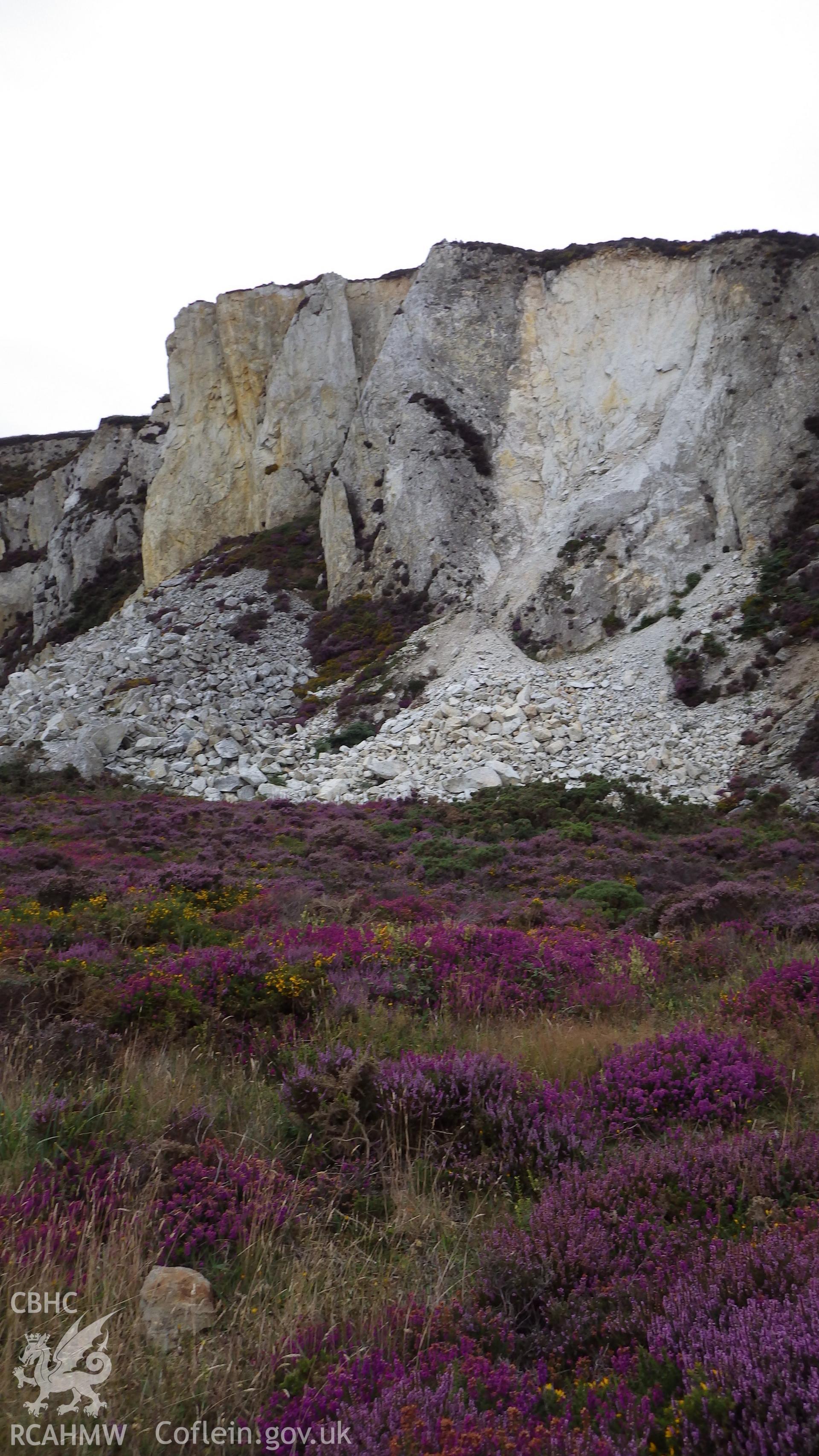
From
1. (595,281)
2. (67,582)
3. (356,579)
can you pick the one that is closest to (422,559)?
(356,579)

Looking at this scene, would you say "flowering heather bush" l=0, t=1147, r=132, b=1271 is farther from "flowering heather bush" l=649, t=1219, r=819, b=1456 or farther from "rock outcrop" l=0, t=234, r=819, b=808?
"rock outcrop" l=0, t=234, r=819, b=808

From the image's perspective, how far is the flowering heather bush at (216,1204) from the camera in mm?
3260

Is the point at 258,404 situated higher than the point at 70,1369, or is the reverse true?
the point at 258,404

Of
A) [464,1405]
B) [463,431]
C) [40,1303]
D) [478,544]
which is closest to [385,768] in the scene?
[478,544]

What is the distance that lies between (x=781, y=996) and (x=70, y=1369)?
510cm

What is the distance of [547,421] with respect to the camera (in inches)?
1502

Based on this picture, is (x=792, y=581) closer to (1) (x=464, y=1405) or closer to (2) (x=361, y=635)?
(2) (x=361, y=635)

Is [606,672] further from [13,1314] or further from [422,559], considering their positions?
[13,1314]

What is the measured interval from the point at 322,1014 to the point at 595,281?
4175 centimetres

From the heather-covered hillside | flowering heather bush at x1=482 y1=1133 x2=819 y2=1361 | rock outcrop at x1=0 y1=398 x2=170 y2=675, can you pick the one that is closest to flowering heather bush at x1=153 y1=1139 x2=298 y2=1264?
the heather-covered hillside

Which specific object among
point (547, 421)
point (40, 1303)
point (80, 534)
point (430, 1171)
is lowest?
point (430, 1171)

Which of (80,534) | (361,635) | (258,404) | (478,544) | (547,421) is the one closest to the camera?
(361,635)

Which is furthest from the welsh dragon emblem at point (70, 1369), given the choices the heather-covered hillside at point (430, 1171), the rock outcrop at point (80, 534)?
the rock outcrop at point (80, 534)

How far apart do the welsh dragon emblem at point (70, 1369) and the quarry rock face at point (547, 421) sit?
1170 inches
